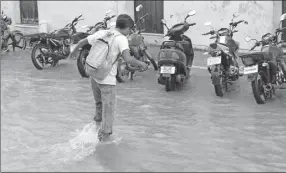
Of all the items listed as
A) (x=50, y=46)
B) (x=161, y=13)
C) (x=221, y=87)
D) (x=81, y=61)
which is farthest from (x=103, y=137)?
(x=161, y=13)

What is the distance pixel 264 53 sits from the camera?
848 centimetres

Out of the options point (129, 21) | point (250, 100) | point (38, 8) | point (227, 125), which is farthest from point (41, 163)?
point (38, 8)

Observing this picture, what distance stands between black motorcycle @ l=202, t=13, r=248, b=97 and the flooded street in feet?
0.83

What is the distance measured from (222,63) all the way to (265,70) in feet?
3.24

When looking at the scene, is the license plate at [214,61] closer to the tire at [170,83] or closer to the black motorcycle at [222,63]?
the black motorcycle at [222,63]

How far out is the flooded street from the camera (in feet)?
19.6

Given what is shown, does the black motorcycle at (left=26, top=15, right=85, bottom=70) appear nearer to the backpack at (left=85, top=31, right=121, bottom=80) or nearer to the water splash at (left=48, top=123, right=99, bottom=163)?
the water splash at (left=48, top=123, right=99, bottom=163)

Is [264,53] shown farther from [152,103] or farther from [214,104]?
[152,103]

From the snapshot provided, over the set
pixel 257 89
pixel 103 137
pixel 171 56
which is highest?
pixel 171 56

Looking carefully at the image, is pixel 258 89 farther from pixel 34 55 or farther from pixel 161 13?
pixel 161 13

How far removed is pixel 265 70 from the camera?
8648 millimetres

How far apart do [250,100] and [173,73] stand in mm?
1386

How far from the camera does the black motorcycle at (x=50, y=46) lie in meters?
11.9

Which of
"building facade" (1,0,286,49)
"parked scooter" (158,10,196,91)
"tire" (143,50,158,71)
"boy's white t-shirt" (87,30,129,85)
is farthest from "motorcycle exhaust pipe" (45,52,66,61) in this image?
"boy's white t-shirt" (87,30,129,85)
